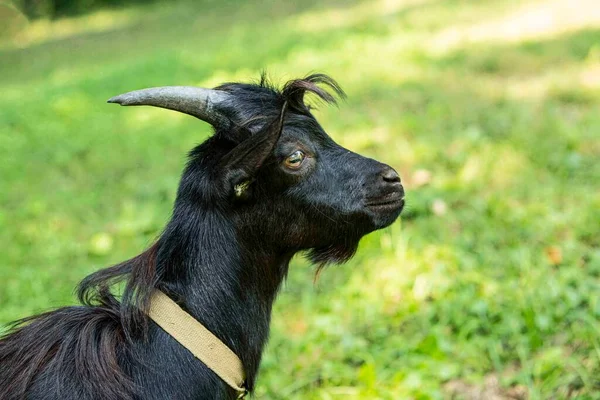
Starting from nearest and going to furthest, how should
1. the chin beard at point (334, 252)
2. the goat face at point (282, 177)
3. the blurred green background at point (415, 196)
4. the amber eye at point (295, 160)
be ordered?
the goat face at point (282, 177), the amber eye at point (295, 160), the chin beard at point (334, 252), the blurred green background at point (415, 196)

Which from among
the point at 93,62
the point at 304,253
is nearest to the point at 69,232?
the point at 304,253

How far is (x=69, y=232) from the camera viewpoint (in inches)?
238

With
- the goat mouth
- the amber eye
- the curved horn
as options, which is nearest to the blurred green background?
the goat mouth

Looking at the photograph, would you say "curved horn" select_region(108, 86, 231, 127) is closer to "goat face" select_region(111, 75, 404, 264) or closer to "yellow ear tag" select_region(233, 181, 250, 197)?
"goat face" select_region(111, 75, 404, 264)

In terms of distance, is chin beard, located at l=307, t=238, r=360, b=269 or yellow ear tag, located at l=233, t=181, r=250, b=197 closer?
yellow ear tag, located at l=233, t=181, r=250, b=197

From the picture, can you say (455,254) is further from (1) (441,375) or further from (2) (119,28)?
(2) (119,28)

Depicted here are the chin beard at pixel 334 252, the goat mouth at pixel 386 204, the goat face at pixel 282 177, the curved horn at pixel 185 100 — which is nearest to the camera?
the curved horn at pixel 185 100

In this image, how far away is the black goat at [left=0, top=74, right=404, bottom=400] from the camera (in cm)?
243

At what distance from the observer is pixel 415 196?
5512 mm

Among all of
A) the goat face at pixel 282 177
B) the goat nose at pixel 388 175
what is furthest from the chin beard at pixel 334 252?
the goat nose at pixel 388 175

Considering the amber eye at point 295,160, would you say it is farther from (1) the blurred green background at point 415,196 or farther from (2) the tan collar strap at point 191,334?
(1) the blurred green background at point 415,196

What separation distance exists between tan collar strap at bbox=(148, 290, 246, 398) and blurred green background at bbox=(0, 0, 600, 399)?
51.0 inches

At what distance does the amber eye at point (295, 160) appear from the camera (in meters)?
2.63

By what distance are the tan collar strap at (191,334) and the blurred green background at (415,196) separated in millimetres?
1294
